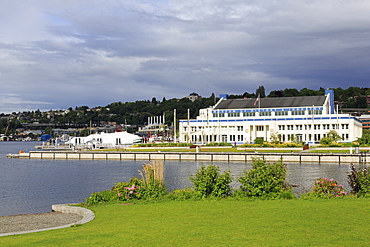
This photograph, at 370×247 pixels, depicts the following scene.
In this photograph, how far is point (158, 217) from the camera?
19.8m

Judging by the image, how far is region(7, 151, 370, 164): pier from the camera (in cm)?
6825

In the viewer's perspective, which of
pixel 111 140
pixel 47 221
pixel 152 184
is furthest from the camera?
pixel 111 140

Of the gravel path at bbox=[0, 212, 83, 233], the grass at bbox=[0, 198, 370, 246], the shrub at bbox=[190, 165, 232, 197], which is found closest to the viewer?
the grass at bbox=[0, 198, 370, 246]

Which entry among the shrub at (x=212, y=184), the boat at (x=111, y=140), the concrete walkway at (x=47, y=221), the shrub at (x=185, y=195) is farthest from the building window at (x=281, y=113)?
the concrete walkway at (x=47, y=221)

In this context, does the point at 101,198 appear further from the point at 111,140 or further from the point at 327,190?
the point at 111,140

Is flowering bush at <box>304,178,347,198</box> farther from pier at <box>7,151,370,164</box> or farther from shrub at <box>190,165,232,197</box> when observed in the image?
pier at <box>7,151,370,164</box>

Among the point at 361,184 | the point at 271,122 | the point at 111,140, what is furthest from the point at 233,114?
the point at 361,184

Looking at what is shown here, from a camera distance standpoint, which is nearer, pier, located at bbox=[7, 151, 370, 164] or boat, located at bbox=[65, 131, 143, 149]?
pier, located at bbox=[7, 151, 370, 164]

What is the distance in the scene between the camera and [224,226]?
16578mm

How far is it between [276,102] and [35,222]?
108m

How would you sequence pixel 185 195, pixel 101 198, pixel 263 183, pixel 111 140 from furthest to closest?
pixel 111 140
pixel 101 198
pixel 185 195
pixel 263 183

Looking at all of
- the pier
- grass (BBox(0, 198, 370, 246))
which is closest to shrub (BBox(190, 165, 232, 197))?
grass (BBox(0, 198, 370, 246))

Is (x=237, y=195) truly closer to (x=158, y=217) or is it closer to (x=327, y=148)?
(x=158, y=217)

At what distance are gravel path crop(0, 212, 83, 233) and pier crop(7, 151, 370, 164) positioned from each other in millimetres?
35939
